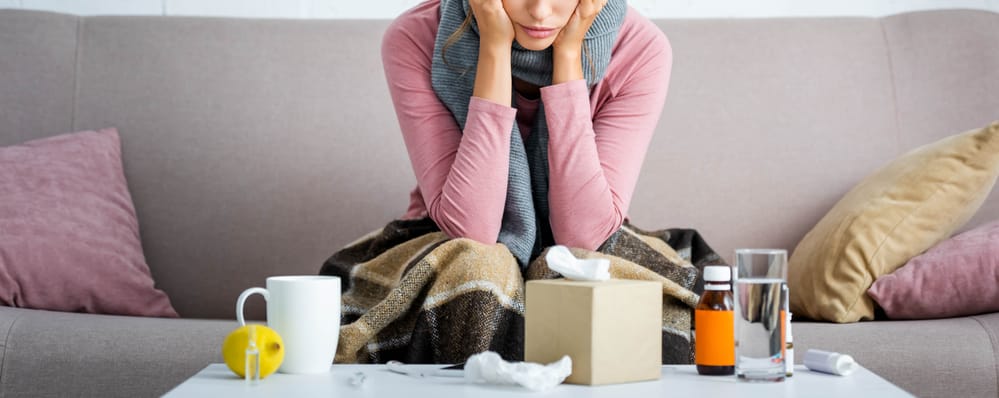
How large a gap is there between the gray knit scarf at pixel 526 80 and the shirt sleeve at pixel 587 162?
46 millimetres

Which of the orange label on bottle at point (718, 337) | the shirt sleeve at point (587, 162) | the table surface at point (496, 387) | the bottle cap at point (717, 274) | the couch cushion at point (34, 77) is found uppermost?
the couch cushion at point (34, 77)

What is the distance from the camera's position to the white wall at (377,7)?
7.56 feet

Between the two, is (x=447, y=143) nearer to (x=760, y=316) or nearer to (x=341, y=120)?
(x=341, y=120)

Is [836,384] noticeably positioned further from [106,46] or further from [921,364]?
[106,46]

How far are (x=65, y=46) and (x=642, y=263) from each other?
129cm

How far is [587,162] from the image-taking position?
4.78ft

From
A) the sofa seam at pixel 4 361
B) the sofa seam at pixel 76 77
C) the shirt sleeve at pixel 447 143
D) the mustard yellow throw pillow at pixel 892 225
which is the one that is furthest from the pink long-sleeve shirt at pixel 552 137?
the sofa seam at pixel 76 77

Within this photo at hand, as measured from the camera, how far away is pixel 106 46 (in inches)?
79.1

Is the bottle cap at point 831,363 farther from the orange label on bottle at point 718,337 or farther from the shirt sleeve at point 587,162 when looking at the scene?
the shirt sleeve at point 587,162

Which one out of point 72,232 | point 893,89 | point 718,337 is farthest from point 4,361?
point 893,89

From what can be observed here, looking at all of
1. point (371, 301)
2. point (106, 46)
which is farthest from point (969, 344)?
point (106, 46)

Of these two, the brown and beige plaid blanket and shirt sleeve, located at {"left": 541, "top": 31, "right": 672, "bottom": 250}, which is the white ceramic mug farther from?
shirt sleeve, located at {"left": 541, "top": 31, "right": 672, "bottom": 250}

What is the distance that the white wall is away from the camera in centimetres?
230

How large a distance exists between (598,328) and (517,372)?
8 cm
